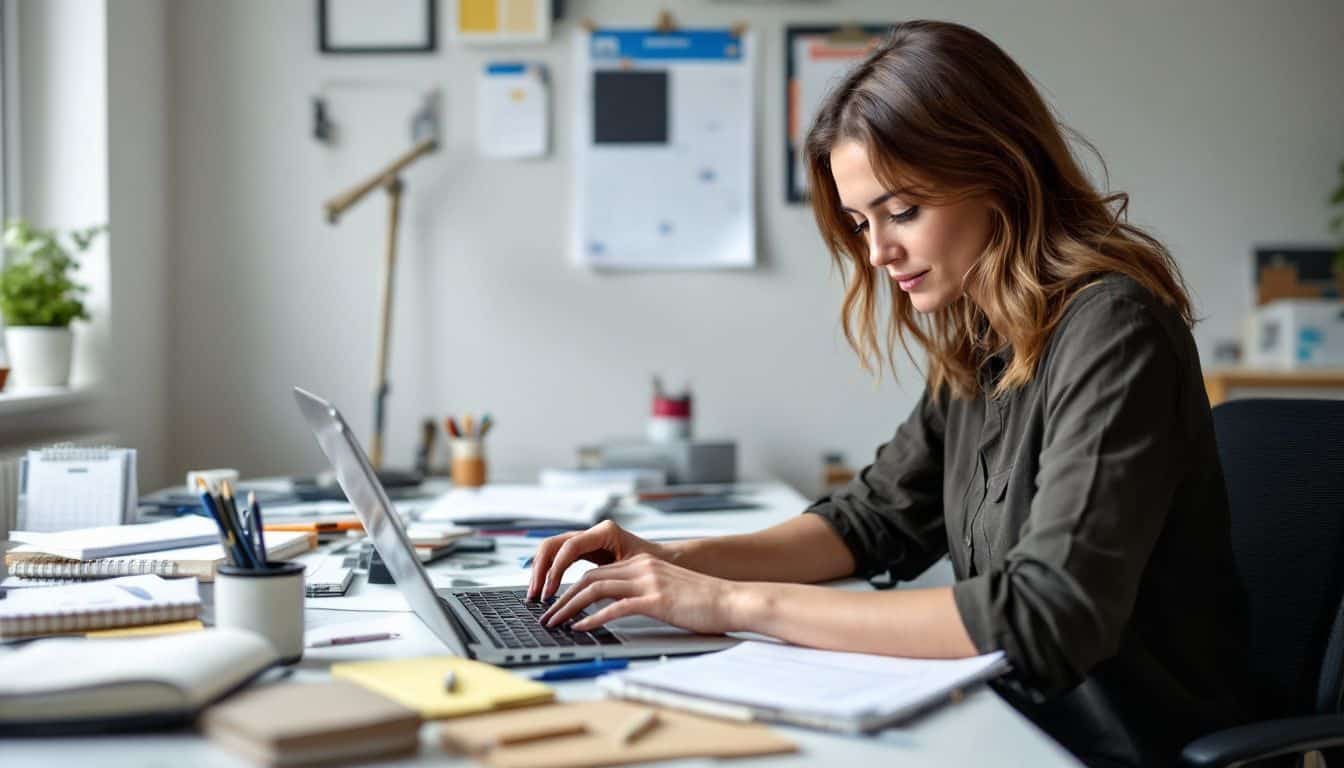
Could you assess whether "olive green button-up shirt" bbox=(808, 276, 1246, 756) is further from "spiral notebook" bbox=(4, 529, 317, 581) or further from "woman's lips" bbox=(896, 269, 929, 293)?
"spiral notebook" bbox=(4, 529, 317, 581)

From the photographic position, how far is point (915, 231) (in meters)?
1.30

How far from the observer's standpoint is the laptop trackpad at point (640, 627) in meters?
1.10

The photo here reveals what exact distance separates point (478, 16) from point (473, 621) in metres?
1.92

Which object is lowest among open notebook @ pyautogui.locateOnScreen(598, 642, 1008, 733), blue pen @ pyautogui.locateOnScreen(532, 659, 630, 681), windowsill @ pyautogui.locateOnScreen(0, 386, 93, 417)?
blue pen @ pyautogui.locateOnScreen(532, 659, 630, 681)

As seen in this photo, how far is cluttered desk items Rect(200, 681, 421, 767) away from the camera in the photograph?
2.46 ft

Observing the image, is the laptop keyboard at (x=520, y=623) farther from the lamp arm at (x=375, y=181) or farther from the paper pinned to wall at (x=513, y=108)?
the paper pinned to wall at (x=513, y=108)

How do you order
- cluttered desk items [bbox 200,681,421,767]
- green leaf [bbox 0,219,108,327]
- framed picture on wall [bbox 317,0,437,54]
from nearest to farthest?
cluttered desk items [bbox 200,681,421,767], green leaf [bbox 0,219,108,327], framed picture on wall [bbox 317,0,437,54]

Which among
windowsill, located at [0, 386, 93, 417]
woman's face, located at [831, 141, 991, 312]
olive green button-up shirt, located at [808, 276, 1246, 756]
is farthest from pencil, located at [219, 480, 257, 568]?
windowsill, located at [0, 386, 93, 417]

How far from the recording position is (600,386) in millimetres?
2814

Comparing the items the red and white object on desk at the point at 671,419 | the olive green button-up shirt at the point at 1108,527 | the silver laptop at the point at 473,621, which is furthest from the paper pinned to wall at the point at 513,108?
the silver laptop at the point at 473,621

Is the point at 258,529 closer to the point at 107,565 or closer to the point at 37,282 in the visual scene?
the point at 107,565

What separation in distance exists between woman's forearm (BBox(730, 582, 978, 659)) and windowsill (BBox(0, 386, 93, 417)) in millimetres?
1414

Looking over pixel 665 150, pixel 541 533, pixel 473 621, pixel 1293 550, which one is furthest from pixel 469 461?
pixel 1293 550

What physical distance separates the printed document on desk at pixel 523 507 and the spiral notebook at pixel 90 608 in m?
0.68
